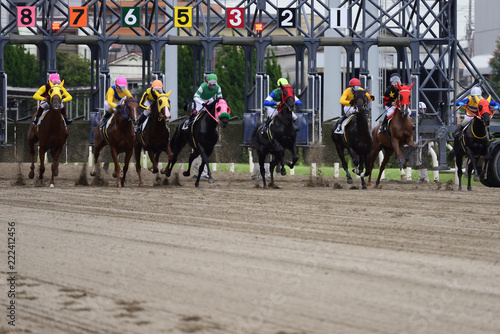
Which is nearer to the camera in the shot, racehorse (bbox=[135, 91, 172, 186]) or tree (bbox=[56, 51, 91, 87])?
racehorse (bbox=[135, 91, 172, 186])

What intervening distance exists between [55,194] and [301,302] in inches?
356

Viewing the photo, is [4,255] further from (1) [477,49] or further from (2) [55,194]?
(1) [477,49]

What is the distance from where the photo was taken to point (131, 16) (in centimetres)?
2166

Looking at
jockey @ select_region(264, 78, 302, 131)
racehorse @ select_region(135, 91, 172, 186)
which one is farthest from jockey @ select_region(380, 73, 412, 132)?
racehorse @ select_region(135, 91, 172, 186)

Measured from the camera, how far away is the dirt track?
5215mm

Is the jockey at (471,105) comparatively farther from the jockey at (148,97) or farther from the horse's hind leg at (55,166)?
the horse's hind leg at (55,166)

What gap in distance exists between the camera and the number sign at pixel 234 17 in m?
21.6

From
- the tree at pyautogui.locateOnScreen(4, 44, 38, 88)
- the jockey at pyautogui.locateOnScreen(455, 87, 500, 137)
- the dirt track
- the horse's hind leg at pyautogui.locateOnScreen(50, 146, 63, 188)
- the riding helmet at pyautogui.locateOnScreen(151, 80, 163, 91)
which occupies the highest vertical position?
the tree at pyautogui.locateOnScreen(4, 44, 38, 88)

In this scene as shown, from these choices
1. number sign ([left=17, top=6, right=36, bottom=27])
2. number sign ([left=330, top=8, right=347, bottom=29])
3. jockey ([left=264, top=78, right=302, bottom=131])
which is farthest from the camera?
number sign ([left=330, top=8, right=347, bottom=29])

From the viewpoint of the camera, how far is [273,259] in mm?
7277

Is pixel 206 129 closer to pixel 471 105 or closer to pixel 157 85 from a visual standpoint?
pixel 157 85

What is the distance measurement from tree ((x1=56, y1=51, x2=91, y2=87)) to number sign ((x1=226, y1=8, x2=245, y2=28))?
3281 cm

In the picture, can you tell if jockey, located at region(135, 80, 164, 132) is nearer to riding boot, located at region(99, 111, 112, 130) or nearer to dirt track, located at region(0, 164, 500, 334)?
riding boot, located at region(99, 111, 112, 130)

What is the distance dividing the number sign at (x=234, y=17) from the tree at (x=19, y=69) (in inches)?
944
